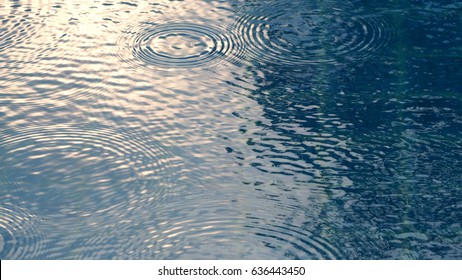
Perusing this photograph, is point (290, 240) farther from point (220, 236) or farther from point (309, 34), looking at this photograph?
point (309, 34)

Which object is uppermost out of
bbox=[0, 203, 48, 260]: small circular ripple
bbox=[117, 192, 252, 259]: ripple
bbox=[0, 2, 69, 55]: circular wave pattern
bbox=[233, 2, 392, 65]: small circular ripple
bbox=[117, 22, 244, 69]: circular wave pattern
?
bbox=[233, 2, 392, 65]: small circular ripple

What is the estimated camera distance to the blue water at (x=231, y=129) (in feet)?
10.2

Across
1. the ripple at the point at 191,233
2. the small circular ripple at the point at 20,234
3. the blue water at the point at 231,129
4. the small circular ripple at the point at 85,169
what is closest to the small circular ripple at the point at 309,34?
the blue water at the point at 231,129

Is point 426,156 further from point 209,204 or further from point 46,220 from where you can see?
point 46,220

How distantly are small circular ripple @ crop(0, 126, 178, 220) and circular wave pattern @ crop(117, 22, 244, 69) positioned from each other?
0.58 meters

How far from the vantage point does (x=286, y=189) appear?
331cm

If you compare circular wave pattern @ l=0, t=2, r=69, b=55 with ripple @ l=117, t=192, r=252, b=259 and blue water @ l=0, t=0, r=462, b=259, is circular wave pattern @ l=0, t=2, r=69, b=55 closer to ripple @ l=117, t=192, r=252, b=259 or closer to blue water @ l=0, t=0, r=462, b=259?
blue water @ l=0, t=0, r=462, b=259

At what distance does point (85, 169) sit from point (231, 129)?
0.62m

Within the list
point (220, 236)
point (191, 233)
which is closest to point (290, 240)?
point (220, 236)

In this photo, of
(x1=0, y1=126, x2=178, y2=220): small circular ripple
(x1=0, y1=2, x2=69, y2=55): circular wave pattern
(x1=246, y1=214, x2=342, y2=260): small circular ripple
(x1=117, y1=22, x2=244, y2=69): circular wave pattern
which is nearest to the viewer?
(x1=246, y1=214, x2=342, y2=260): small circular ripple

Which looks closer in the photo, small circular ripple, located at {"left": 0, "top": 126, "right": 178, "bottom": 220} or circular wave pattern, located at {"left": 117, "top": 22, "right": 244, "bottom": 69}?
small circular ripple, located at {"left": 0, "top": 126, "right": 178, "bottom": 220}

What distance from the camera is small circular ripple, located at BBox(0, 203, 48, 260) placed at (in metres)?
3.04

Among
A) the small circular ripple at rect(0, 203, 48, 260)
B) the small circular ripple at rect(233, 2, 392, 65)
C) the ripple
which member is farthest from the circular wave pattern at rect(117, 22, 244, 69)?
the small circular ripple at rect(0, 203, 48, 260)
